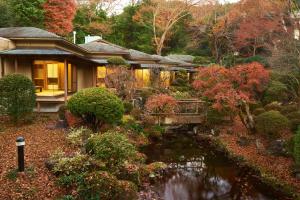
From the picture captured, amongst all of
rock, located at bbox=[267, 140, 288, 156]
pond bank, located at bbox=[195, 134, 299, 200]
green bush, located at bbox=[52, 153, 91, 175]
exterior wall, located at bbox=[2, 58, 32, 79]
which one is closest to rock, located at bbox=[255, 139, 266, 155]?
rock, located at bbox=[267, 140, 288, 156]

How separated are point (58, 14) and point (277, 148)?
23272mm

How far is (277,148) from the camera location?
40.9 feet

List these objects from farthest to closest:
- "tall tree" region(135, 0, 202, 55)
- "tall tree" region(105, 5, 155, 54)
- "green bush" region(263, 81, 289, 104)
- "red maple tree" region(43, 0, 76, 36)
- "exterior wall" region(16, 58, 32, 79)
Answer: "tall tree" region(105, 5, 155, 54), "tall tree" region(135, 0, 202, 55), "red maple tree" region(43, 0, 76, 36), "green bush" region(263, 81, 289, 104), "exterior wall" region(16, 58, 32, 79)

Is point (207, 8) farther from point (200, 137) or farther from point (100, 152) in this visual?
point (100, 152)

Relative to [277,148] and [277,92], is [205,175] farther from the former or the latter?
[277,92]

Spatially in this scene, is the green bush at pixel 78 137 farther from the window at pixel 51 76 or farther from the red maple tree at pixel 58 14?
the red maple tree at pixel 58 14

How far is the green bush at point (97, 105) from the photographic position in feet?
40.6

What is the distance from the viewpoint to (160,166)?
11.4 m

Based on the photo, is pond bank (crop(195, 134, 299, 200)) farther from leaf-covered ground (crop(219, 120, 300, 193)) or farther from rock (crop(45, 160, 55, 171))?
rock (crop(45, 160, 55, 171))

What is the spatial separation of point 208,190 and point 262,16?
21353 mm

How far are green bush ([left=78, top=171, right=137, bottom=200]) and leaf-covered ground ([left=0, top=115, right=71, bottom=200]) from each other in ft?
2.55

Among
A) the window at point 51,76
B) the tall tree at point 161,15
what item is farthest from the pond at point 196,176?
the tall tree at point 161,15

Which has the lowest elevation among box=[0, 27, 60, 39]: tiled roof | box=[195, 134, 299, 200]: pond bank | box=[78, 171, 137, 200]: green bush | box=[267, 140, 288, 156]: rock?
box=[195, 134, 299, 200]: pond bank

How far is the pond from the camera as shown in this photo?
976 cm
